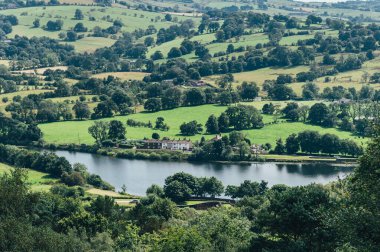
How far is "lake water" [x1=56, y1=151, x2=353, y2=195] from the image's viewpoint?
6506 centimetres

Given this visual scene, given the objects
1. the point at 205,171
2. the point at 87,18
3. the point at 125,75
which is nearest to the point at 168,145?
the point at 205,171

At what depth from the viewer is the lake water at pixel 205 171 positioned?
213ft

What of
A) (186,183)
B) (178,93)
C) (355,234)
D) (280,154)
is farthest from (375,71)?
(355,234)

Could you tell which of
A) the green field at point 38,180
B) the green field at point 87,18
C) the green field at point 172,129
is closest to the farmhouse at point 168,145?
the green field at point 172,129

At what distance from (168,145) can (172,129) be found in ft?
20.8

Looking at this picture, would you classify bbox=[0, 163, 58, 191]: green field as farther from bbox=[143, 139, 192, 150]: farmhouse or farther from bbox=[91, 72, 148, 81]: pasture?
bbox=[91, 72, 148, 81]: pasture

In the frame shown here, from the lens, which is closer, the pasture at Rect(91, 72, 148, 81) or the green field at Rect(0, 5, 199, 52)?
Result: the pasture at Rect(91, 72, 148, 81)

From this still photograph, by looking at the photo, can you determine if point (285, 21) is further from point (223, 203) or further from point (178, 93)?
point (223, 203)

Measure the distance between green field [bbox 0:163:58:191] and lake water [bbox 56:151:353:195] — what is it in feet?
17.7

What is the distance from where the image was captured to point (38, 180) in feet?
204

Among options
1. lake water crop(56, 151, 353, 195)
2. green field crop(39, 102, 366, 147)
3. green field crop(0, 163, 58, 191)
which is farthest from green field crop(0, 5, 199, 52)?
green field crop(0, 163, 58, 191)

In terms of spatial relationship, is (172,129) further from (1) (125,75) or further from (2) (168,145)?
(1) (125,75)

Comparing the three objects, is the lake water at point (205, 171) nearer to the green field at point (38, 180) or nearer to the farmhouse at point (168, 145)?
the farmhouse at point (168, 145)

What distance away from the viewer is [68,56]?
136875 mm
